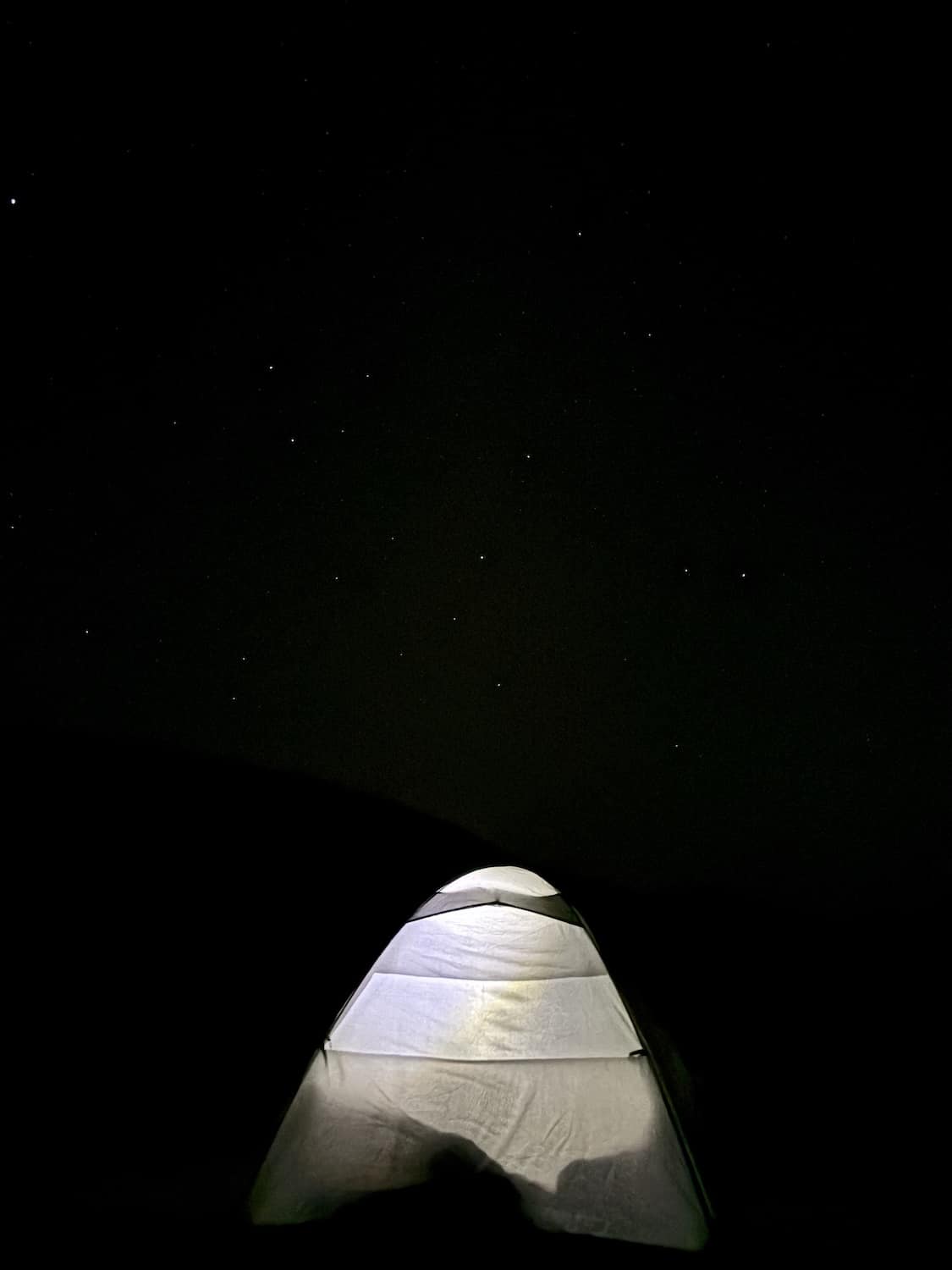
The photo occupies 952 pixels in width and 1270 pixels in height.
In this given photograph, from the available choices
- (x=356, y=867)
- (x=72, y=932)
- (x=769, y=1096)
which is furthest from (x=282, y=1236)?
(x=356, y=867)

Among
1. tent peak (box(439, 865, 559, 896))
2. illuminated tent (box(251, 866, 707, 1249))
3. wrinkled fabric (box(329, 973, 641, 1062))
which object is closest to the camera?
illuminated tent (box(251, 866, 707, 1249))

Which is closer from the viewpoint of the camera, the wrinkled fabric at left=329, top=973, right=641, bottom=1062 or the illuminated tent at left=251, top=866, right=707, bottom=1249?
the illuminated tent at left=251, top=866, right=707, bottom=1249

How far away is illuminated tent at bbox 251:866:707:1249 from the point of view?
292 cm

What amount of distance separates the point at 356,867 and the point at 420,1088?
7534 mm

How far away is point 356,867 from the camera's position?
1055 centimetres

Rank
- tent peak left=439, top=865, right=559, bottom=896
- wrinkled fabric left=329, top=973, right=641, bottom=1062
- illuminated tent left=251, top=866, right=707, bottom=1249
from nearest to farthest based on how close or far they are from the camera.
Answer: illuminated tent left=251, top=866, right=707, bottom=1249
wrinkled fabric left=329, top=973, right=641, bottom=1062
tent peak left=439, top=865, right=559, bottom=896

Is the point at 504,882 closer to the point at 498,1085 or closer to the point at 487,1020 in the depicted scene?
the point at 487,1020

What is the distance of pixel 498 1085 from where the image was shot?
330 centimetres

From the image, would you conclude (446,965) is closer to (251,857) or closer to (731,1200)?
(731,1200)

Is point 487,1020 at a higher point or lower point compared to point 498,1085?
higher

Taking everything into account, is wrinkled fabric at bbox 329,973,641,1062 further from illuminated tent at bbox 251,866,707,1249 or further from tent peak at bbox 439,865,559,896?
tent peak at bbox 439,865,559,896

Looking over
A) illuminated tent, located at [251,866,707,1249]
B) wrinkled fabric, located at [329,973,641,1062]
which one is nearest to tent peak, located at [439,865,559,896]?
illuminated tent, located at [251,866,707,1249]

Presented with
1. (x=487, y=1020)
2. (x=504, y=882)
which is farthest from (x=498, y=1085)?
(x=504, y=882)

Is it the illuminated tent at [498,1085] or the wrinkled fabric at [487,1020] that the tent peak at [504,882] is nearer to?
the illuminated tent at [498,1085]
